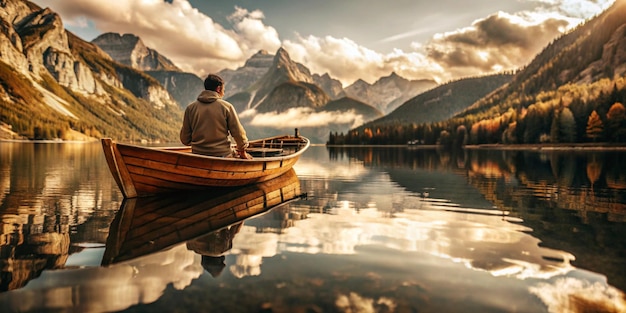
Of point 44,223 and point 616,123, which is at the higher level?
point 616,123

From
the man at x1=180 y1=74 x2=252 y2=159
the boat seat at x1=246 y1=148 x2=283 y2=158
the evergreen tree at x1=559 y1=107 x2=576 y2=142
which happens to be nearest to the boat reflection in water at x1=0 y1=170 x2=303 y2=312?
the man at x1=180 y1=74 x2=252 y2=159

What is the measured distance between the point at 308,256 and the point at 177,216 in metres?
4.65

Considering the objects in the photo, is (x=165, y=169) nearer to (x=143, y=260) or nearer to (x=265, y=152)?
(x=143, y=260)

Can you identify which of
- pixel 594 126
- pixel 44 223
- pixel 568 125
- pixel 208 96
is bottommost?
pixel 44 223

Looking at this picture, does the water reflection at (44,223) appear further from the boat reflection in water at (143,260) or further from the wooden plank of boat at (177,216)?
the wooden plank of boat at (177,216)

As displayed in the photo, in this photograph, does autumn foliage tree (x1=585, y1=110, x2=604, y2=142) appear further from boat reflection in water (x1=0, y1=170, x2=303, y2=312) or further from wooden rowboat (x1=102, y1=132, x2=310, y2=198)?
boat reflection in water (x1=0, y1=170, x2=303, y2=312)

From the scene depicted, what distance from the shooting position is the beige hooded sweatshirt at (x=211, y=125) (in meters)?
12.1

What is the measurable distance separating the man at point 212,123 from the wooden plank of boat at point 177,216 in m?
1.81

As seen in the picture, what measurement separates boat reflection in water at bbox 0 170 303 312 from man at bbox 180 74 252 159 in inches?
102

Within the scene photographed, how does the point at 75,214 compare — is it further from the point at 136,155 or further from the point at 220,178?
the point at 220,178

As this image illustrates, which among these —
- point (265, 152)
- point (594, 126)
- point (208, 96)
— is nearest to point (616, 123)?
point (594, 126)

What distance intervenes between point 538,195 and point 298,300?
1367cm

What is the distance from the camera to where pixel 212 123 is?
486 inches

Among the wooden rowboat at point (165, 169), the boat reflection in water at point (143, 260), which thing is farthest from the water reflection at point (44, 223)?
the wooden rowboat at point (165, 169)
